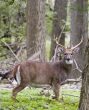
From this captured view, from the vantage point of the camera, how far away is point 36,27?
15211 mm

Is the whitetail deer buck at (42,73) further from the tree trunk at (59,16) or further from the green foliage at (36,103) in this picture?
the tree trunk at (59,16)

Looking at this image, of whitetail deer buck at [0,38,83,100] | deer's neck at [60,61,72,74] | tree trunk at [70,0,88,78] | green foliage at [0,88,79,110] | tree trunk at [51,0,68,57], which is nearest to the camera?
green foliage at [0,88,79,110]

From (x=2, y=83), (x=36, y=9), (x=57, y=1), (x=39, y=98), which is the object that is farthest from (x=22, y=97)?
(x=57, y=1)

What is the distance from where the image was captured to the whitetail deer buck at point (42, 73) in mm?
9461

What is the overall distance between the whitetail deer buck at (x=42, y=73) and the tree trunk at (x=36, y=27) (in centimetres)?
469

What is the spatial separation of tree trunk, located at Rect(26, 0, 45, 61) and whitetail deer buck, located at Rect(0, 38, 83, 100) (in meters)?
4.69

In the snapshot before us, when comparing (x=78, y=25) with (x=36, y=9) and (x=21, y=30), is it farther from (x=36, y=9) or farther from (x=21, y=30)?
(x=36, y=9)

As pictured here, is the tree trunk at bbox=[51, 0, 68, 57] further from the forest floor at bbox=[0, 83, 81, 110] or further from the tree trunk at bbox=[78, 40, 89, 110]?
the tree trunk at bbox=[78, 40, 89, 110]

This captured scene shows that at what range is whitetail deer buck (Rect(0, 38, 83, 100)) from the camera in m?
→ 9.46

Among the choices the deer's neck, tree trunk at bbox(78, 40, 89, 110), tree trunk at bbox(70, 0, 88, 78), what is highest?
tree trunk at bbox(78, 40, 89, 110)

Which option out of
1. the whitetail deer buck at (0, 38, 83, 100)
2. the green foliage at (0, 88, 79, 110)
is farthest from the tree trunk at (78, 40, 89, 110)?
the whitetail deer buck at (0, 38, 83, 100)

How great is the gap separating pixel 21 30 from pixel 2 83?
690 centimetres

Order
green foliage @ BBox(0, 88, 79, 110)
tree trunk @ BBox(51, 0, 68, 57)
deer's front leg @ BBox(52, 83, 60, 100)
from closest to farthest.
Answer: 1. green foliage @ BBox(0, 88, 79, 110)
2. deer's front leg @ BBox(52, 83, 60, 100)
3. tree trunk @ BBox(51, 0, 68, 57)

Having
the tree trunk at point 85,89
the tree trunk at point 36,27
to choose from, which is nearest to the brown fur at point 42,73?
the tree trunk at point 85,89
